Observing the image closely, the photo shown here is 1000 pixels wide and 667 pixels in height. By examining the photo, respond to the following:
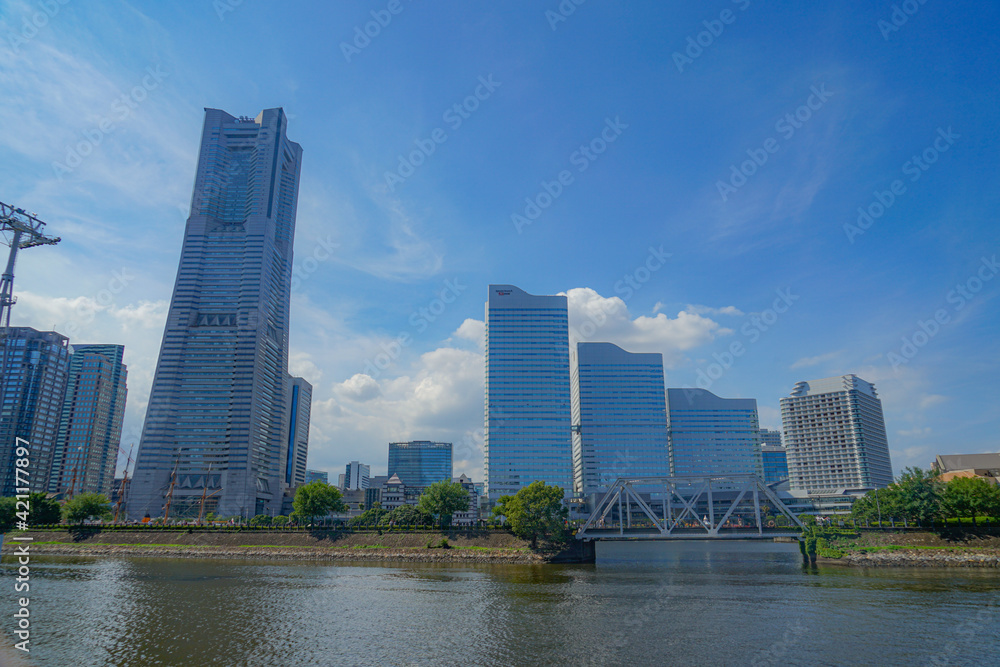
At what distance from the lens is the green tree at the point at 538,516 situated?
340 ft

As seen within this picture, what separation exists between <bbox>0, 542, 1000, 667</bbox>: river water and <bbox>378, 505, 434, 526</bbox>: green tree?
1865 inches

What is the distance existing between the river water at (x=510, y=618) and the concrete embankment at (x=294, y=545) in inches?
998

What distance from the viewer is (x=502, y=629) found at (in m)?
47.7

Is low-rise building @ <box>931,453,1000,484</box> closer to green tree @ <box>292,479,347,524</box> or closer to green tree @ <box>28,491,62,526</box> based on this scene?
green tree @ <box>292,479,347,524</box>

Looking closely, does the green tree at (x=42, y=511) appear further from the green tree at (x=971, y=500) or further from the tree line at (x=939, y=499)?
the green tree at (x=971, y=500)

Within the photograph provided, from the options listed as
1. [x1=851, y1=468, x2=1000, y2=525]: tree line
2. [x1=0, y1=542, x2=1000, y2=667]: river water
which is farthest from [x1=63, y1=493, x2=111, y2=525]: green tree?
[x1=851, y1=468, x2=1000, y2=525]: tree line

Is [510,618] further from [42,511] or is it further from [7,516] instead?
[7,516]

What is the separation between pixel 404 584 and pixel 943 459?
188992 mm

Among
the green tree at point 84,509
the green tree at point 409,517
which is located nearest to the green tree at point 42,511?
the green tree at point 84,509

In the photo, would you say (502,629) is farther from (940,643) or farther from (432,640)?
(940,643)

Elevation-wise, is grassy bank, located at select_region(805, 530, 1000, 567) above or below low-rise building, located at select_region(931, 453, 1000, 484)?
below

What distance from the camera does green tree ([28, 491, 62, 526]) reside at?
126562mm

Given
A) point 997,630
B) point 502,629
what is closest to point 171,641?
point 502,629

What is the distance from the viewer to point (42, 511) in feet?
419
